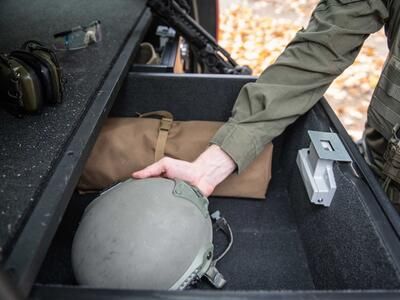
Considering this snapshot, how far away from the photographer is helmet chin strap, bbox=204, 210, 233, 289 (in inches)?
28.7

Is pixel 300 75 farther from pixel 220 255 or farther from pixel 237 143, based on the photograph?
pixel 220 255

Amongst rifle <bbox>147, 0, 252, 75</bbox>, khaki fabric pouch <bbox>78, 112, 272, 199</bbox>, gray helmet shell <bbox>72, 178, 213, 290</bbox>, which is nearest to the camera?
gray helmet shell <bbox>72, 178, 213, 290</bbox>

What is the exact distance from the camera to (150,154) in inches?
36.8

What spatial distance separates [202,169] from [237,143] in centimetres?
10

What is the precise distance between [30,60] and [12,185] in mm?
274

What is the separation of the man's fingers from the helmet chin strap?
0.20 metres

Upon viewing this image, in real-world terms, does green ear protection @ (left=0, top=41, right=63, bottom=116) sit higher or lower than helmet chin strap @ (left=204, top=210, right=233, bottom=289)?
higher

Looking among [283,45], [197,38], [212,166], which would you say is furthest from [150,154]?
[283,45]

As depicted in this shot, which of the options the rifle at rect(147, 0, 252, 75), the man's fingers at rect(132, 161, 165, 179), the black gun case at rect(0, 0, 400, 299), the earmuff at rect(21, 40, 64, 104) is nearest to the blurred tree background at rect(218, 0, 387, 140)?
the rifle at rect(147, 0, 252, 75)

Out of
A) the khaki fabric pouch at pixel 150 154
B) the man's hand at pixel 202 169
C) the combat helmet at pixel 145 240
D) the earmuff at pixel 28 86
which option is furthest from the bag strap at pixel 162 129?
the earmuff at pixel 28 86

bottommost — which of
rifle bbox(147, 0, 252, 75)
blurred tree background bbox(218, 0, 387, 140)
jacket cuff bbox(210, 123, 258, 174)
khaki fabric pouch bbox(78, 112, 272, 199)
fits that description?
blurred tree background bbox(218, 0, 387, 140)

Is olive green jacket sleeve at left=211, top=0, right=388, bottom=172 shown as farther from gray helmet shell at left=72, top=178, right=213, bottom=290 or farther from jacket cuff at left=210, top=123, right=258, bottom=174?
gray helmet shell at left=72, top=178, right=213, bottom=290

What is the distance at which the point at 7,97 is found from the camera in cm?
67

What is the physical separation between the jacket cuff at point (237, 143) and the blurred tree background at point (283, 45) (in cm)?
144
